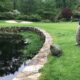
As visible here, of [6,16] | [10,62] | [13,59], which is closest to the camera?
[10,62]

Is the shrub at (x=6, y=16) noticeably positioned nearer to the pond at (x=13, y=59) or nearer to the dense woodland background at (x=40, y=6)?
the dense woodland background at (x=40, y=6)

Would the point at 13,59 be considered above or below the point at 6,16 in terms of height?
below

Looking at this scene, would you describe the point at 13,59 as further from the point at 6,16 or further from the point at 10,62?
the point at 6,16

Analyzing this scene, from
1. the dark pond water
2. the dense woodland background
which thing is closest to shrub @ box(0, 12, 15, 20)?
the dense woodland background

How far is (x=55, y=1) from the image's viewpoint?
5097cm

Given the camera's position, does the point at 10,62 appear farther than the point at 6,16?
No

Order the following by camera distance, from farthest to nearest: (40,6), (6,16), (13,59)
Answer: (40,6) → (6,16) → (13,59)

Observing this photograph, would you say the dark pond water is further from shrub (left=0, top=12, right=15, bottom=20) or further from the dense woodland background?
the dense woodland background

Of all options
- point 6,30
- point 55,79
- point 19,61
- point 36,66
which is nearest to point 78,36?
point 19,61

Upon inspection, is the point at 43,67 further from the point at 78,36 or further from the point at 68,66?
the point at 78,36

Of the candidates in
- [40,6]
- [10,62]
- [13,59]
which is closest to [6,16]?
[40,6]

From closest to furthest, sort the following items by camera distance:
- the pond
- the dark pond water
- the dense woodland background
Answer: the dark pond water, the pond, the dense woodland background

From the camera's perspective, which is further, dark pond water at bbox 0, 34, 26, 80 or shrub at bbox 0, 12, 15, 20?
shrub at bbox 0, 12, 15, 20

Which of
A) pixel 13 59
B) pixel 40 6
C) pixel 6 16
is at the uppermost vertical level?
pixel 40 6
